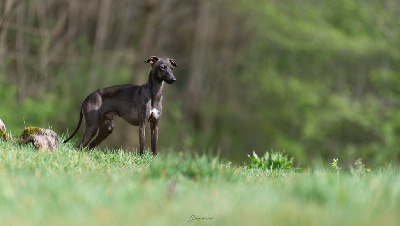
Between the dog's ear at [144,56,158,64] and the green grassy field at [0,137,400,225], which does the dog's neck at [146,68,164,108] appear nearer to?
the dog's ear at [144,56,158,64]

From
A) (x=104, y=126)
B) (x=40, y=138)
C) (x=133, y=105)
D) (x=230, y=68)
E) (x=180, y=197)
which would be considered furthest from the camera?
(x=230, y=68)

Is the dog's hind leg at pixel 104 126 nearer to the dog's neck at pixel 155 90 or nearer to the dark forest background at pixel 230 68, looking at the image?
the dog's neck at pixel 155 90

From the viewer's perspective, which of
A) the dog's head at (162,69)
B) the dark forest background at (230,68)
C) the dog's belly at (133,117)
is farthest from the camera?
the dark forest background at (230,68)

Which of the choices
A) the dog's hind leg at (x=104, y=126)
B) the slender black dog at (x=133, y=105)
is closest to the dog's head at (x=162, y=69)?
the slender black dog at (x=133, y=105)

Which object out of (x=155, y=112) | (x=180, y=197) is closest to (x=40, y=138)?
(x=155, y=112)

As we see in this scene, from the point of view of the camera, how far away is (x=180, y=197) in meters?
6.47

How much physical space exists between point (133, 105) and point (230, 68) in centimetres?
2438

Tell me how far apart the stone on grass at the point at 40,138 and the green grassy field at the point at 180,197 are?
1.71 meters

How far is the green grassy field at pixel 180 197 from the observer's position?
5.67 metres

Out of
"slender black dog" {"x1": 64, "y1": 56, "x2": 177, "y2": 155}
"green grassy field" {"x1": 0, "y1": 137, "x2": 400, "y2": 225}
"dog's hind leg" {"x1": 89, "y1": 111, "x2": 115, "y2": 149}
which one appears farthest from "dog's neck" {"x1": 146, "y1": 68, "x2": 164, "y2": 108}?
"green grassy field" {"x1": 0, "y1": 137, "x2": 400, "y2": 225}

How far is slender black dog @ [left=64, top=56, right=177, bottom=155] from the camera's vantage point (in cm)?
1105

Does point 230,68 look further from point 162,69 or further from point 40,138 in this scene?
point 40,138

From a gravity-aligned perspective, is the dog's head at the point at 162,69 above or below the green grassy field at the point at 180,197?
above

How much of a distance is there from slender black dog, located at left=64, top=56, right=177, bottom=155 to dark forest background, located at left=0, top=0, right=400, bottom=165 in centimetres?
1020
